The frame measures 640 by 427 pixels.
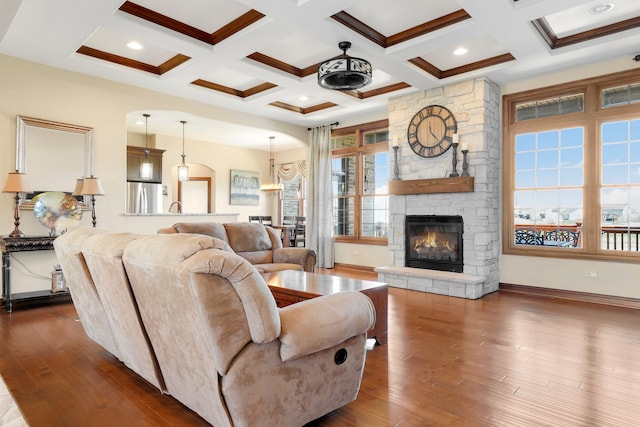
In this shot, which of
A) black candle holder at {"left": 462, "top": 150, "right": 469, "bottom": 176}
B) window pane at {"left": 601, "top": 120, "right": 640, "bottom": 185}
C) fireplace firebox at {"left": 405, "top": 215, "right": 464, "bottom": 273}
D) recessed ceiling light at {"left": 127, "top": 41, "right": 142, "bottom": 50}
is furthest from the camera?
fireplace firebox at {"left": 405, "top": 215, "right": 464, "bottom": 273}

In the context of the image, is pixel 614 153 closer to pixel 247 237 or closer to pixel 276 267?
pixel 276 267

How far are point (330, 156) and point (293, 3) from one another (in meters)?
4.37

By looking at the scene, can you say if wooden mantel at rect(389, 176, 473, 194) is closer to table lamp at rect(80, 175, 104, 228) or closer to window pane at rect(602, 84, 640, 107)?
window pane at rect(602, 84, 640, 107)

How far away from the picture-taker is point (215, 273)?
1389 mm

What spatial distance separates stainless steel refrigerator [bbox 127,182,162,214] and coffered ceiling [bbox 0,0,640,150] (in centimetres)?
297

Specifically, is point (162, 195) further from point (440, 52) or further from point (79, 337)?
point (440, 52)

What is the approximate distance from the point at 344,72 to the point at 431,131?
2.49 meters

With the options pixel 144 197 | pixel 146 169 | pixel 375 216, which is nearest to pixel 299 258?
pixel 375 216

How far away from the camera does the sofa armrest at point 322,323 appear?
1.58 metres

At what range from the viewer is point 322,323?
167 cm

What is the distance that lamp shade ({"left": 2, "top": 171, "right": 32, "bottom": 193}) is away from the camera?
3.97 m

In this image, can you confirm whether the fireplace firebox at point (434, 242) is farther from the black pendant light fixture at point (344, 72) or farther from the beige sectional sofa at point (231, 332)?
the beige sectional sofa at point (231, 332)

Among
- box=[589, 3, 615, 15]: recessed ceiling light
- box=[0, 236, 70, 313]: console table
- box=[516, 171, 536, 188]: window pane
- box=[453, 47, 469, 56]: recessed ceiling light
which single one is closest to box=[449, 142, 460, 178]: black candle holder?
box=[516, 171, 536, 188]: window pane

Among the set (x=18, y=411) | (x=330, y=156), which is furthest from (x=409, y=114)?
(x=18, y=411)
